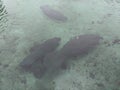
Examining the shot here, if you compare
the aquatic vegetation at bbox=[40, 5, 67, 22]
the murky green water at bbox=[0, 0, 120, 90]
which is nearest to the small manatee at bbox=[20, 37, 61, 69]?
the murky green water at bbox=[0, 0, 120, 90]

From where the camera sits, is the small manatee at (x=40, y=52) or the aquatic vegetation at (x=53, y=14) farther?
the aquatic vegetation at (x=53, y=14)

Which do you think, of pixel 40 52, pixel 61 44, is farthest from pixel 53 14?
pixel 40 52

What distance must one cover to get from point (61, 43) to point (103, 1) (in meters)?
2.55

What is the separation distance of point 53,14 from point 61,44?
4.69 feet

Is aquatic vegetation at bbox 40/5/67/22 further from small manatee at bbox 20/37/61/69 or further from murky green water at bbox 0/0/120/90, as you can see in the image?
small manatee at bbox 20/37/61/69

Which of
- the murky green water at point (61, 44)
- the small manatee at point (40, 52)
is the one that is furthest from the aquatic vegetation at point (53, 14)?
the small manatee at point (40, 52)

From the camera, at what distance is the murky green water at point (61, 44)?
176 inches

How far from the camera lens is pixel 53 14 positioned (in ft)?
21.2

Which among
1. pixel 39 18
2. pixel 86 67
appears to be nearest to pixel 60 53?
pixel 86 67

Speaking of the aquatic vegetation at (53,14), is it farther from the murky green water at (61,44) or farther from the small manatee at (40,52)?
the small manatee at (40,52)

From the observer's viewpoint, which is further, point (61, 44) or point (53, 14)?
point (53, 14)

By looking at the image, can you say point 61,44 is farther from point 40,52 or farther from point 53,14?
point 53,14

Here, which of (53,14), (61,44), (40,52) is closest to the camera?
(40,52)

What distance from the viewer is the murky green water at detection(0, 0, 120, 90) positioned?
4.46m
